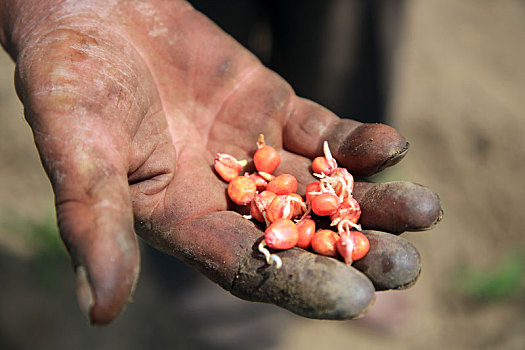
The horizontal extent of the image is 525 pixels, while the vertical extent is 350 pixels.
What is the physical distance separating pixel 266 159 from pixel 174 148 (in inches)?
18.8

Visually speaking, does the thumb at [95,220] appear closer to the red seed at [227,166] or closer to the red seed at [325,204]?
the red seed at [227,166]

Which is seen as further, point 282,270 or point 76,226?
point 282,270

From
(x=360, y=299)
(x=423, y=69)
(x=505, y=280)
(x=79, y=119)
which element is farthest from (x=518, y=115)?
(x=79, y=119)

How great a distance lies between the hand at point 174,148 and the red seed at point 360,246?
0.11 feet

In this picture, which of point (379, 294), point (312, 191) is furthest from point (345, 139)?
point (379, 294)

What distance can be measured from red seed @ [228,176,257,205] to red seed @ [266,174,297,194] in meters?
0.10

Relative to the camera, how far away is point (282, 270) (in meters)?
1.75

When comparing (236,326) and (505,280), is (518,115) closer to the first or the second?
(505,280)

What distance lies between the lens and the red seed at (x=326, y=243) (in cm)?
193

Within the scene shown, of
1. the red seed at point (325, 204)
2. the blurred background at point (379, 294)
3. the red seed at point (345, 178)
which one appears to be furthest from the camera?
the blurred background at point (379, 294)

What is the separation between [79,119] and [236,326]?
3.21 meters

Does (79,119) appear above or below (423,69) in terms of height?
above

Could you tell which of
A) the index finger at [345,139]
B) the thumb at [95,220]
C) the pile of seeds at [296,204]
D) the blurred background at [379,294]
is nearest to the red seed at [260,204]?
the pile of seeds at [296,204]

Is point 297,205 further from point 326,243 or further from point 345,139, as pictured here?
point 345,139
